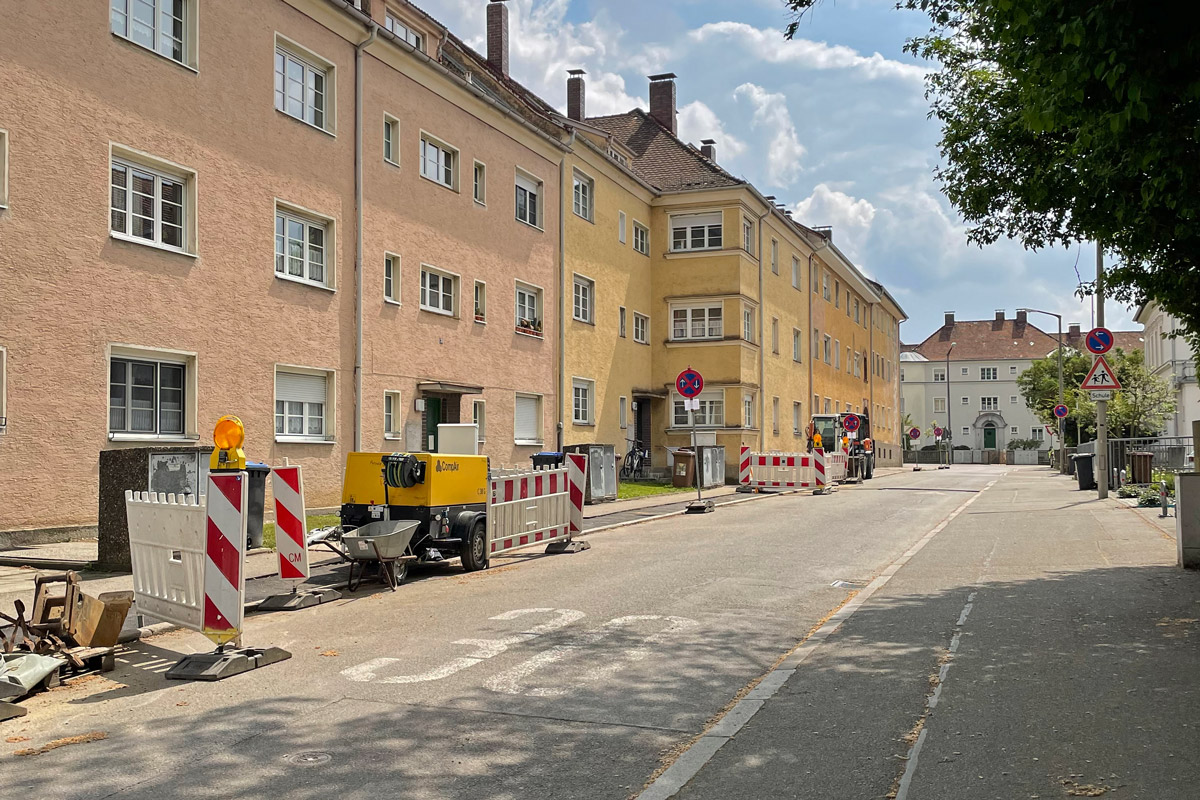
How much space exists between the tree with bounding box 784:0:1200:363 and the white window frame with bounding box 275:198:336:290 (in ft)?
38.8

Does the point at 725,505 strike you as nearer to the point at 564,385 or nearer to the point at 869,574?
the point at 564,385

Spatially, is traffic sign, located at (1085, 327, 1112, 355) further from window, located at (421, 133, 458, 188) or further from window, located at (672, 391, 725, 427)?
window, located at (672, 391, 725, 427)

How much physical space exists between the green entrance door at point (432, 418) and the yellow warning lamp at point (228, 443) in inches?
549

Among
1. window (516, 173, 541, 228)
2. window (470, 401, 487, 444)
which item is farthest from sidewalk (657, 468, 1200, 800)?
window (516, 173, 541, 228)

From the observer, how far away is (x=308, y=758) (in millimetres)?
5227

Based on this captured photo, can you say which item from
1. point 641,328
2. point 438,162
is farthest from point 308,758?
point 641,328

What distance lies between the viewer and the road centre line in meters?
4.79

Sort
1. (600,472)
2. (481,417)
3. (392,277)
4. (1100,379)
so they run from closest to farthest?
(1100,379) < (392,277) < (600,472) < (481,417)

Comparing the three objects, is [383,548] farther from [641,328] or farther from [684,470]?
[641,328]

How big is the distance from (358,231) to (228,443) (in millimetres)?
12527

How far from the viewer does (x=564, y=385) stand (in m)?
30.7

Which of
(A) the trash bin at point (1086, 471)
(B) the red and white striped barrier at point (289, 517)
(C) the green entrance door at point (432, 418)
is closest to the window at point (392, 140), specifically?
(C) the green entrance door at point (432, 418)

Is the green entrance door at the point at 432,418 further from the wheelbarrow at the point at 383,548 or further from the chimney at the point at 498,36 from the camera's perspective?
the chimney at the point at 498,36

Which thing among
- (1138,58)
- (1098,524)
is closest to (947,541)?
(1098,524)
